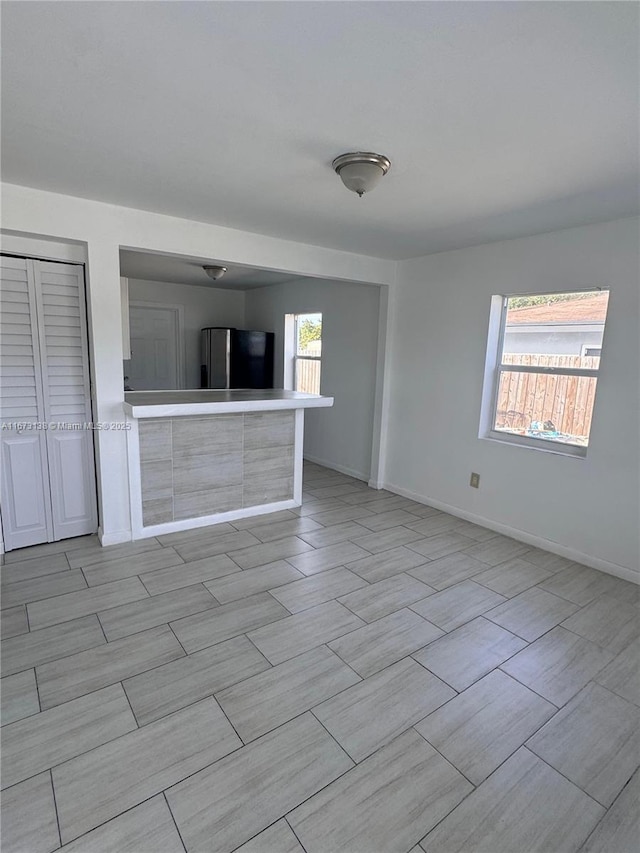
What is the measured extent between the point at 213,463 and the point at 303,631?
1703 millimetres

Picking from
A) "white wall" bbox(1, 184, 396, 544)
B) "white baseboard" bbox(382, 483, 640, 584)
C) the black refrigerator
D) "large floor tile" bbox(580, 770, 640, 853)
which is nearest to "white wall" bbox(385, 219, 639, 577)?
"white baseboard" bbox(382, 483, 640, 584)

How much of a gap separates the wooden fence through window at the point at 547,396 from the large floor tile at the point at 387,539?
46.0 inches

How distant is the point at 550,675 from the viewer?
6.61 feet

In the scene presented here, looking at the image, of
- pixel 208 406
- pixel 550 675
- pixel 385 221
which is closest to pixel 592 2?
pixel 385 221

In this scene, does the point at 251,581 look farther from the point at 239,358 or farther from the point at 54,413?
the point at 239,358

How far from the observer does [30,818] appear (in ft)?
4.37

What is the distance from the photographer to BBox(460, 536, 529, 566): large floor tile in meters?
3.14

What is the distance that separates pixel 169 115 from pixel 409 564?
9.08 ft

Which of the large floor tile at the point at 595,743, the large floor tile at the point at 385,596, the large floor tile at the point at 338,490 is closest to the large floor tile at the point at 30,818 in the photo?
the large floor tile at the point at 385,596

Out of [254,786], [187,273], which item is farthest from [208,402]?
[187,273]

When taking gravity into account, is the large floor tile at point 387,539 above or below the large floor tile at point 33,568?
above

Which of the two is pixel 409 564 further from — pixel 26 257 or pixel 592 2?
pixel 26 257

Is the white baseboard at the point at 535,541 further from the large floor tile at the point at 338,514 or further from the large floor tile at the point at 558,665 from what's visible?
the large floor tile at the point at 558,665

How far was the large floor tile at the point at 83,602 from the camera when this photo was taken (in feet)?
7.48
